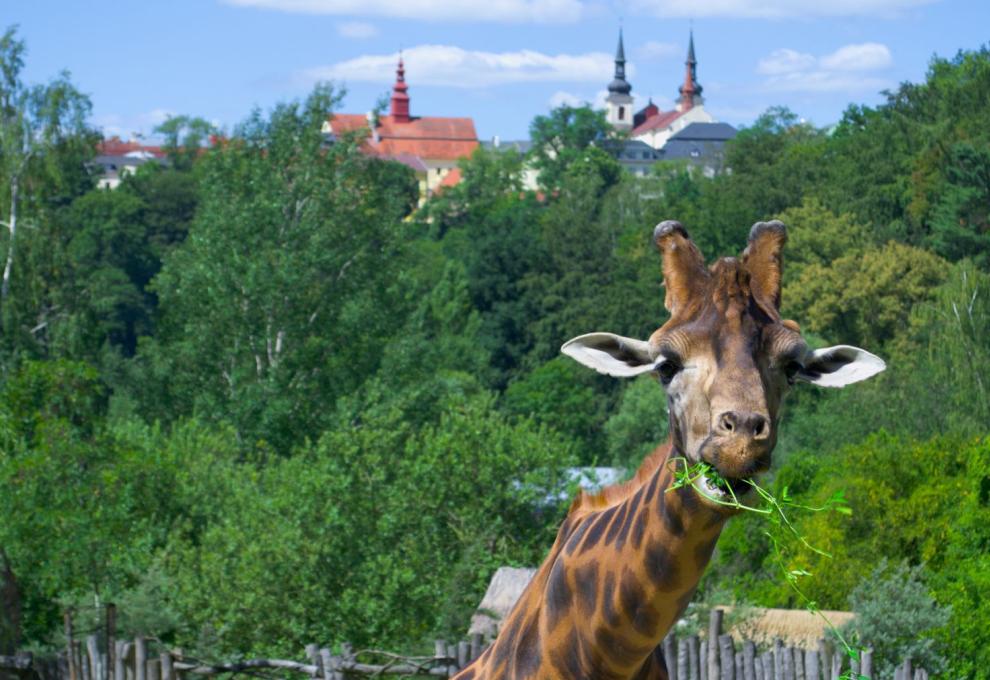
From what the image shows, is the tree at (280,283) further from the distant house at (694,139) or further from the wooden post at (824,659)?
A: the distant house at (694,139)

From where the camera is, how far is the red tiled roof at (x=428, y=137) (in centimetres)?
14688

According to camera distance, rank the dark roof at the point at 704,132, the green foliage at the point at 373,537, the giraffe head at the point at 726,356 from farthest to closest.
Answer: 1. the dark roof at the point at 704,132
2. the green foliage at the point at 373,537
3. the giraffe head at the point at 726,356

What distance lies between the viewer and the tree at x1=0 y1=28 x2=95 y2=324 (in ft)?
105

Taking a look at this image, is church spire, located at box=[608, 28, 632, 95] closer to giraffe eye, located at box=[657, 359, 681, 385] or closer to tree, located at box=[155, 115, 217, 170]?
tree, located at box=[155, 115, 217, 170]

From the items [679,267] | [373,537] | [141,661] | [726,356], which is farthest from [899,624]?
[726,356]

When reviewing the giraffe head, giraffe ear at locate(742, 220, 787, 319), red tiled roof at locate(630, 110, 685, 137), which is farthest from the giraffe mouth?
red tiled roof at locate(630, 110, 685, 137)

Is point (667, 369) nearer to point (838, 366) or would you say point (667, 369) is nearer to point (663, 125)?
point (838, 366)

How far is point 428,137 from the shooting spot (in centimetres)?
14800

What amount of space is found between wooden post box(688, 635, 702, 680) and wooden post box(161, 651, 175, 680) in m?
4.01

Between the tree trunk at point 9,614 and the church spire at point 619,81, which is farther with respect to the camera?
the church spire at point 619,81

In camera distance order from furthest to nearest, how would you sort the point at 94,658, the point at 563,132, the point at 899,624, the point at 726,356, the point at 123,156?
1. the point at 123,156
2. the point at 563,132
3. the point at 899,624
4. the point at 94,658
5. the point at 726,356

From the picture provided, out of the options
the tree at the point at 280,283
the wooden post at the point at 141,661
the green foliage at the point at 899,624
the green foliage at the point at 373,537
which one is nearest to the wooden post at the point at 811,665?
the green foliage at the point at 899,624

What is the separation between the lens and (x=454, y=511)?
19594 mm

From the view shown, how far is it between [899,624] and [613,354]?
33.4ft
